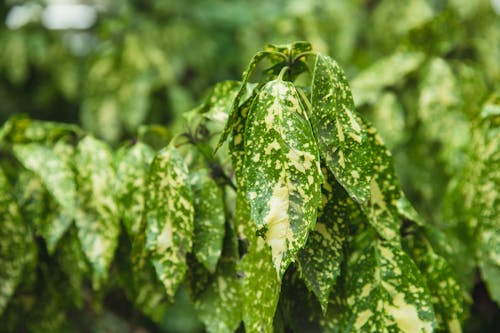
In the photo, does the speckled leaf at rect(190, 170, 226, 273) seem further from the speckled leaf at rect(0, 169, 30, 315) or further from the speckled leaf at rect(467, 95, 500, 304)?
the speckled leaf at rect(467, 95, 500, 304)

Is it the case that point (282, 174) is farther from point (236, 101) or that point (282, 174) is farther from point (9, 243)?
point (9, 243)

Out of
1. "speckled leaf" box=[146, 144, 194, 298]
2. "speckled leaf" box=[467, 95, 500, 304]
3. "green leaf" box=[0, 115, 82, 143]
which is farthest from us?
"green leaf" box=[0, 115, 82, 143]

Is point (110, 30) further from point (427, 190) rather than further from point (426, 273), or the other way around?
point (426, 273)

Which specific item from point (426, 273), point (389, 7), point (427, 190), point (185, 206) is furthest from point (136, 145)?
point (389, 7)

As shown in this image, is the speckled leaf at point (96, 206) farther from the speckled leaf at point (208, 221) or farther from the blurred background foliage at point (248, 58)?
the blurred background foliage at point (248, 58)

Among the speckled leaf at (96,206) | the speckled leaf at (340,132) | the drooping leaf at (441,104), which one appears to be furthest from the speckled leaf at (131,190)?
the drooping leaf at (441,104)

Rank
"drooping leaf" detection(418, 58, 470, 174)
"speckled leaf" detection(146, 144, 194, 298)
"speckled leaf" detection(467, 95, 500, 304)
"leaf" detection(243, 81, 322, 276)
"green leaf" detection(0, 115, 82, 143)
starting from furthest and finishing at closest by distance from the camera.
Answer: "drooping leaf" detection(418, 58, 470, 174)
"green leaf" detection(0, 115, 82, 143)
"speckled leaf" detection(467, 95, 500, 304)
"speckled leaf" detection(146, 144, 194, 298)
"leaf" detection(243, 81, 322, 276)

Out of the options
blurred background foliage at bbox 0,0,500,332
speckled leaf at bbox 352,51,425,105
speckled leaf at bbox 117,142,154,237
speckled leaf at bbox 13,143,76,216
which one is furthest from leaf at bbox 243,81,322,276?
speckled leaf at bbox 352,51,425,105
